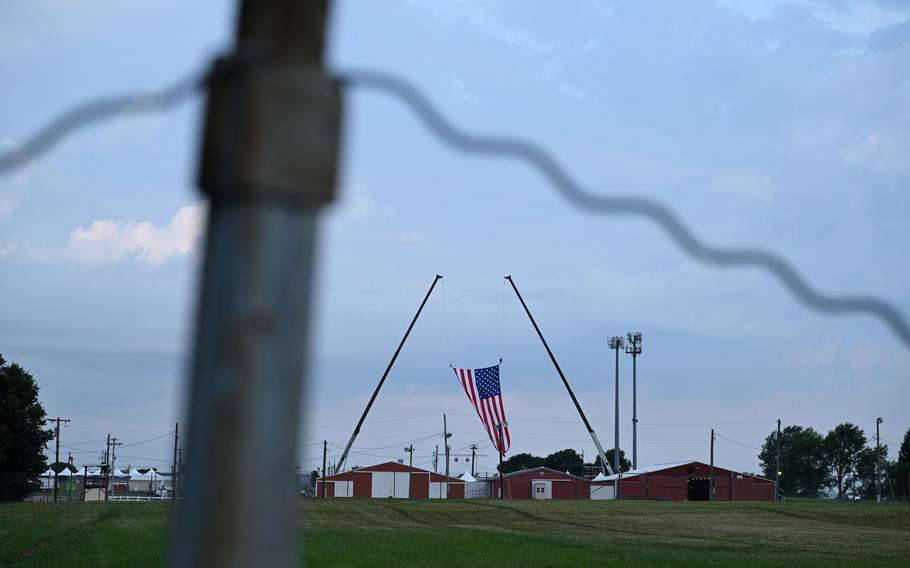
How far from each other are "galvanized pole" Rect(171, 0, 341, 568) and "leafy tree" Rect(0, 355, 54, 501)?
196 ft

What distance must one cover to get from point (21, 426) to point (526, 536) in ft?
157

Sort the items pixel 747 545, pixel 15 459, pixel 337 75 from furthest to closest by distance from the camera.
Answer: pixel 15 459 < pixel 747 545 < pixel 337 75

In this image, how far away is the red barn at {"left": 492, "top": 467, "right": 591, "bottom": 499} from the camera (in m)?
72.9

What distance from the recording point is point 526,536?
21375 mm

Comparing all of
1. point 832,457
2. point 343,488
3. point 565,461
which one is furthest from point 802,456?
point 343,488

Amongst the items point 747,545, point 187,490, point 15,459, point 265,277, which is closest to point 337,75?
point 265,277

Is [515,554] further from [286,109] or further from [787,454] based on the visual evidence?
[787,454]

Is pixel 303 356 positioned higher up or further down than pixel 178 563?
higher up

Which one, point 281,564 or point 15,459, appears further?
point 15,459

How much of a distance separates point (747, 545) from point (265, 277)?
20.3 meters

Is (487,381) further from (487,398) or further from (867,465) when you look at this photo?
(867,465)

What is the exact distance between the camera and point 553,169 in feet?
5.92

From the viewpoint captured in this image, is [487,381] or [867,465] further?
[867,465]

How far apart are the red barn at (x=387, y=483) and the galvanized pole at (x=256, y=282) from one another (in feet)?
237
